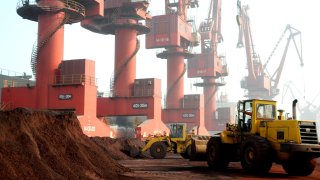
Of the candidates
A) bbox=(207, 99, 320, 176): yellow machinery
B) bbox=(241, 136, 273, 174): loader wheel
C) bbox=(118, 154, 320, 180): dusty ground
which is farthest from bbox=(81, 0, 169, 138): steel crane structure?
bbox=(241, 136, 273, 174): loader wheel

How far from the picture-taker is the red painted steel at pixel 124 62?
59.2m

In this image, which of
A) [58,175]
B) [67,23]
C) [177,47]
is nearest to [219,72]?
[177,47]

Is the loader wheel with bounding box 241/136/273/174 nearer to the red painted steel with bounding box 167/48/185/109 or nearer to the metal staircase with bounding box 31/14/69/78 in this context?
the metal staircase with bounding box 31/14/69/78

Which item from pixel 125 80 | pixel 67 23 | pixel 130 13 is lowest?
pixel 125 80

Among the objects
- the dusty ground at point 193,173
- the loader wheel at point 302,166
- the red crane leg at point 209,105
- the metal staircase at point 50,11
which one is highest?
the metal staircase at point 50,11

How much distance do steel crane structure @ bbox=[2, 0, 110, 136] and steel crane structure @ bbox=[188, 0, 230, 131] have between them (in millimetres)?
47329

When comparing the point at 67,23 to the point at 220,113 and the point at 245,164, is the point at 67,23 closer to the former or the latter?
the point at 245,164

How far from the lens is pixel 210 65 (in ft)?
298

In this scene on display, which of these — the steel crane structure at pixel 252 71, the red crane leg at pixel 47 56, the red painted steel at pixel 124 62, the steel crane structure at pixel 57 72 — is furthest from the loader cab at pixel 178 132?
Answer: the steel crane structure at pixel 252 71

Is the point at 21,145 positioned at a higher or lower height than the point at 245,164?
higher

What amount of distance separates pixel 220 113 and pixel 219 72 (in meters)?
11.7

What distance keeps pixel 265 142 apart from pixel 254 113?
152 centimetres

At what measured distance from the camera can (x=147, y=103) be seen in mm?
57156

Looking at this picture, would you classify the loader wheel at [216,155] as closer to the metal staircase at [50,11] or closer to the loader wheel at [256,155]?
the loader wheel at [256,155]
